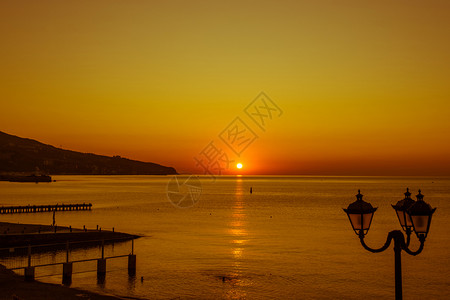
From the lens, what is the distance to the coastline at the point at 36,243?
27.0 m

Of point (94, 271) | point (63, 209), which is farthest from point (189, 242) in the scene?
point (63, 209)

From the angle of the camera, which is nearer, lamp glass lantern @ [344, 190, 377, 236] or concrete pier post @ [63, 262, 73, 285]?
lamp glass lantern @ [344, 190, 377, 236]

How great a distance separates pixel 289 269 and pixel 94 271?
56.6 ft

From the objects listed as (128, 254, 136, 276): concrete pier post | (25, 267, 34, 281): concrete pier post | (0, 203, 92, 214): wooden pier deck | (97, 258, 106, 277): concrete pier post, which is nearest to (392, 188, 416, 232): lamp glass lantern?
(25, 267, 34, 281): concrete pier post

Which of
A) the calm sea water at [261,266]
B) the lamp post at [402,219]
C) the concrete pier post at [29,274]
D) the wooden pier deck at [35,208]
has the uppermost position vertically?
the lamp post at [402,219]

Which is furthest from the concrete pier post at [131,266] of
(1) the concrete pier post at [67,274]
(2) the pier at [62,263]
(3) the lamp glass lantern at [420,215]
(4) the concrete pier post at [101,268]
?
(3) the lamp glass lantern at [420,215]

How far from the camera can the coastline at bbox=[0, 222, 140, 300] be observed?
27.0 meters

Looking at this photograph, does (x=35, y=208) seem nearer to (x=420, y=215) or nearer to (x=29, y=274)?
(x=29, y=274)

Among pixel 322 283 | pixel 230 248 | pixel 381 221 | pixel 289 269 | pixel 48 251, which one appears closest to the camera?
pixel 322 283

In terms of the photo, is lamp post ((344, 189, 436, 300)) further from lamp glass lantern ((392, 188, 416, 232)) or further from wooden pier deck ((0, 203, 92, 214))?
wooden pier deck ((0, 203, 92, 214))

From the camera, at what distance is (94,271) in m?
40.2

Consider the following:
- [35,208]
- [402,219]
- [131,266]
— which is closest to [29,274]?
[131,266]

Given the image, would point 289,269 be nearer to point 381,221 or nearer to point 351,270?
point 351,270

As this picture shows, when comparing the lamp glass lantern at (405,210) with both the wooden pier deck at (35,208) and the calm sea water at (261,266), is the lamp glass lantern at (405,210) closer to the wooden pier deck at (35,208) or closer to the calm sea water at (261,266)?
the calm sea water at (261,266)
